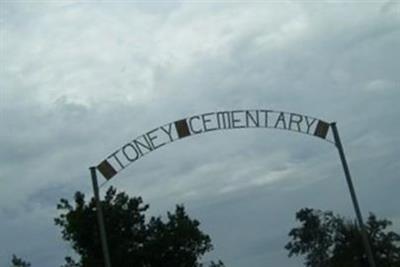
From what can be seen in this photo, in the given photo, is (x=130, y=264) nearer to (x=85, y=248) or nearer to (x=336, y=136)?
(x=85, y=248)

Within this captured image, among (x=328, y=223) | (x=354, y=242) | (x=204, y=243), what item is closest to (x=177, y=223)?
(x=204, y=243)

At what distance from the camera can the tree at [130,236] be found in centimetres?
4225

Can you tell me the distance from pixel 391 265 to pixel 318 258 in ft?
75.7

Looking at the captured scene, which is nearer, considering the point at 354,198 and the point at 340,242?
the point at 354,198

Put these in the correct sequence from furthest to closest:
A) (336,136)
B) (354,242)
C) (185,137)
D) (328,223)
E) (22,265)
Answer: (328,223), (22,265), (354,242), (336,136), (185,137)

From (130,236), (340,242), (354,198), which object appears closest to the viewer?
(354,198)

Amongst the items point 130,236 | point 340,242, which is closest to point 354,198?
point 130,236

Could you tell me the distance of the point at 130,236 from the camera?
43531 mm

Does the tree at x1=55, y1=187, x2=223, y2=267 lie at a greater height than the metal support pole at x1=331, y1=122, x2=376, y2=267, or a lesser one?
greater

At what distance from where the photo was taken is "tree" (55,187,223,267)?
42.2 meters

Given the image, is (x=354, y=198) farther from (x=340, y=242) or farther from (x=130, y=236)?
(x=340, y=242)

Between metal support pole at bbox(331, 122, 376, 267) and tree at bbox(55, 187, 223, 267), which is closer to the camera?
metal support pole at bbox(331, 122, 376, 267)

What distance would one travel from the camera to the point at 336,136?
877 inches

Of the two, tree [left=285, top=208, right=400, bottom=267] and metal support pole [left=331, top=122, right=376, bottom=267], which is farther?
tree [left=285, top=208, right=400, bottom=267]
